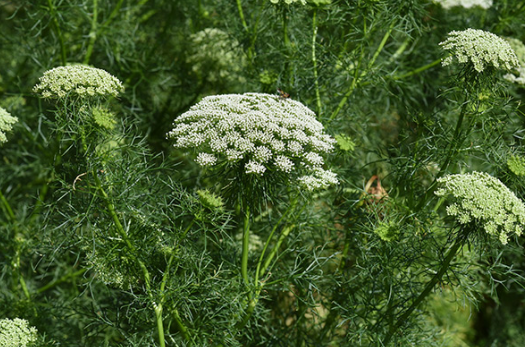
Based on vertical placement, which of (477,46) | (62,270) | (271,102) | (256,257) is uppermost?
(477,46)

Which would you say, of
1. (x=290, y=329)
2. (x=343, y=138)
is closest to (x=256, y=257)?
(x=290, y=329)

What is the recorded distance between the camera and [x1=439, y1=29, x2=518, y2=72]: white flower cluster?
294cm

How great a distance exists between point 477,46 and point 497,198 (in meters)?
0.80

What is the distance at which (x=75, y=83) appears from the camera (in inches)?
106

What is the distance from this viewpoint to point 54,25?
13.4ft

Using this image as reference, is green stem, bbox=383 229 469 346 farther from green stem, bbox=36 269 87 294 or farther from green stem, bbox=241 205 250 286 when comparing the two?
green stem, bbox=36 269 87 294

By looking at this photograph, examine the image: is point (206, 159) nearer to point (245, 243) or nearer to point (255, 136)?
point (255, 136)

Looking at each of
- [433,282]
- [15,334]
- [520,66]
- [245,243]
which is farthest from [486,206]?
[15,334]

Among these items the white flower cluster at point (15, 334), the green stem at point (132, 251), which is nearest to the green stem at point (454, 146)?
the green stem at point (132, 251)

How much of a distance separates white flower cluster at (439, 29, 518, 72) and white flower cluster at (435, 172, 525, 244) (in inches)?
23.8

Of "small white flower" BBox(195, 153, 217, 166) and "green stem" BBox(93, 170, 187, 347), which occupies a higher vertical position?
"small white flower" BBox(195, 153, 217, 166)

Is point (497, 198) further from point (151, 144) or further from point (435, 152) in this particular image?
point (151, 144)

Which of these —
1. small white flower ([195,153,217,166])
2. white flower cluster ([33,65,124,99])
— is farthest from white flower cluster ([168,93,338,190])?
white flower cluster ([33,65,124,99])

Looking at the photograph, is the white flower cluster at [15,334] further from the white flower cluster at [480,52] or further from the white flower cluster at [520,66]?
the white flower cluster at [520,66]
